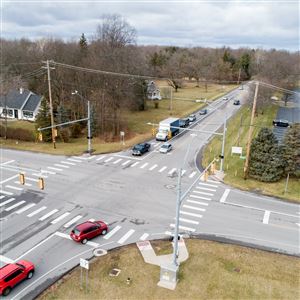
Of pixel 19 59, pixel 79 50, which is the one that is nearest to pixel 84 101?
pixel 79 50

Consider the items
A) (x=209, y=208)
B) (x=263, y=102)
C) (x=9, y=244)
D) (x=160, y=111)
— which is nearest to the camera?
(x=9, y=244)

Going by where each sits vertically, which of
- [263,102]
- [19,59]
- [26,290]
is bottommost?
[26,290]

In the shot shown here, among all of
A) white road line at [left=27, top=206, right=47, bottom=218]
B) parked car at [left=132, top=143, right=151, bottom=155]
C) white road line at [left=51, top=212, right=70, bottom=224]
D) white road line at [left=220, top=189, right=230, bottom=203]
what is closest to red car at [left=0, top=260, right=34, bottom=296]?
white road line at [left=51, top=212, right=70, bottom=224]

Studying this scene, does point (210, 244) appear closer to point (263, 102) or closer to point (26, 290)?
point (26, 290)

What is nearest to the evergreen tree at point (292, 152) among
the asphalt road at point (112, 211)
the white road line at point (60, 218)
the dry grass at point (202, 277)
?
the asphalt road at point (112, 211)

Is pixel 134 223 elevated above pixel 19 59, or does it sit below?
below

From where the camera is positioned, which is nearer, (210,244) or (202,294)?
(202,294)

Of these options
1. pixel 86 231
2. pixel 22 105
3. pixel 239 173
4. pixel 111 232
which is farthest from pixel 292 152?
pixel 22 105
